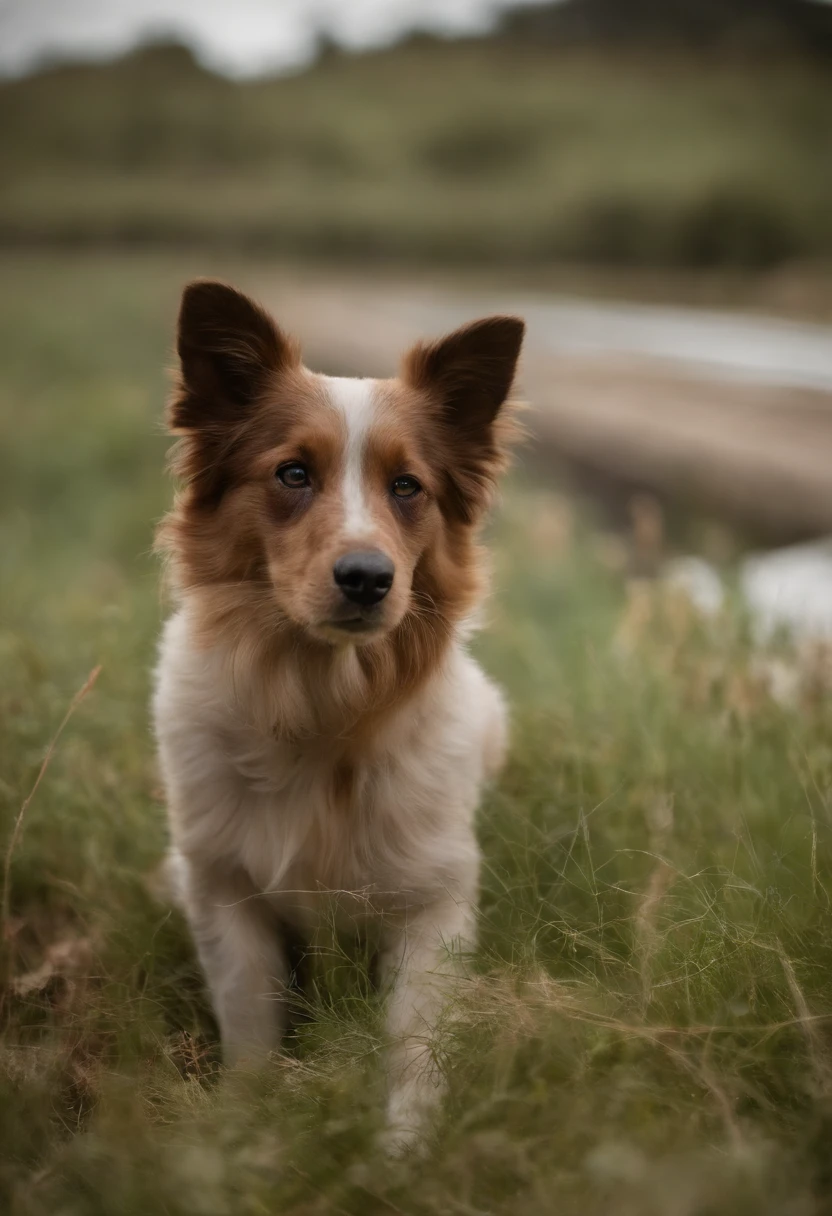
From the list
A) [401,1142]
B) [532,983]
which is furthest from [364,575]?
[401,1142]

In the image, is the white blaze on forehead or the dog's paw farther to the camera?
the white blaze on forehead

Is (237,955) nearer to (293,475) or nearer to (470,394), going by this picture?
(293,475)

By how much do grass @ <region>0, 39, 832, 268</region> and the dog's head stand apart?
5886 millimetres

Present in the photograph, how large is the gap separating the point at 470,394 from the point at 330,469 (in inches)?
23.4

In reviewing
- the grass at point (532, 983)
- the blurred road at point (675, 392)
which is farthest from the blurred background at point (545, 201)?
the grass at point (532, 983)

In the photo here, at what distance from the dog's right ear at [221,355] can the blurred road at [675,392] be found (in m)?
2.87

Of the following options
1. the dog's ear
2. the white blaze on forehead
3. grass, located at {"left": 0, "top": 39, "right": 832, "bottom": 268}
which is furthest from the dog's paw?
grass, located at {"left": 0, "top": 39, "right": 832, "bottom": 268}

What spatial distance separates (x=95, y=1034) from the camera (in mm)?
2504

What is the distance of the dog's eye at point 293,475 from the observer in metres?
2.65

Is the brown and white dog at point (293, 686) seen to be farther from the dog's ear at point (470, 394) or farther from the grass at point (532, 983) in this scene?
the grass at point (532, 983)

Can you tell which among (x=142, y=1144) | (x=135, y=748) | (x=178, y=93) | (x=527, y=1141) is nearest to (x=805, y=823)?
(x=527, y=1141)

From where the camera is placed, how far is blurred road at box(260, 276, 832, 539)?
20.7 feet

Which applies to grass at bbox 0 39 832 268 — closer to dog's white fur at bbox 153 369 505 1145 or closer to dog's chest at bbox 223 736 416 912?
dog's white fur at bbox 153 369 505 1145

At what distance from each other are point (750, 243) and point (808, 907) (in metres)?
7.09
